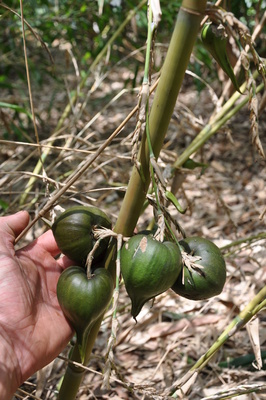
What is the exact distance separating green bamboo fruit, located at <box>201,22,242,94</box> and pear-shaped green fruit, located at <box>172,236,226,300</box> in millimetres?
296

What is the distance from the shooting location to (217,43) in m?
0.85

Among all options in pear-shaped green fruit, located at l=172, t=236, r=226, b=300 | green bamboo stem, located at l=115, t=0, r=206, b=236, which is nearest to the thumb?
green bamboo stem, located at l=115, t=0, r=206, b=236

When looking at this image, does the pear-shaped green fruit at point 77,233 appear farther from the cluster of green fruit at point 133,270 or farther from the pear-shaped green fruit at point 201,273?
the pear-shaped green fruit at point 201,273

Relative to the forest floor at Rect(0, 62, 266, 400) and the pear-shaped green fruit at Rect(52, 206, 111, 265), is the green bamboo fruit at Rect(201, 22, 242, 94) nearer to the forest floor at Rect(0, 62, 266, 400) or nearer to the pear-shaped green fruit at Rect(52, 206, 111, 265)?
the forest floor at Rect(0, 62, 266, 400)

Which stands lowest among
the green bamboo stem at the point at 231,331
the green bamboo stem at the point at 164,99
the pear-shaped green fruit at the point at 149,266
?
the green bamboo stem at the point at 231,331

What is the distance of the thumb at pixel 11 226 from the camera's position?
3.65 ft

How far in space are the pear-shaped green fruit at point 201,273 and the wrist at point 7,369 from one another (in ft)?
1.24

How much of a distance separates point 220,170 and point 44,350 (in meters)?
1.97

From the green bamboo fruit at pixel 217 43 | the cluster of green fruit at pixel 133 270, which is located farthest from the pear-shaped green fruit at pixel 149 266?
the green bamboo fruit at pixel 217 43

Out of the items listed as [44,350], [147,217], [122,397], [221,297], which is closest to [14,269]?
[44,350]

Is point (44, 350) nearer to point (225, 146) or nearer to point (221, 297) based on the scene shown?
point (221, 297)

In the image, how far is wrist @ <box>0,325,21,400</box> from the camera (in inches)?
36.9

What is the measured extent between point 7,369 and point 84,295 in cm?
25

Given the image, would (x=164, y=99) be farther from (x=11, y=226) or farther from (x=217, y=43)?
(x=11, y=226)
